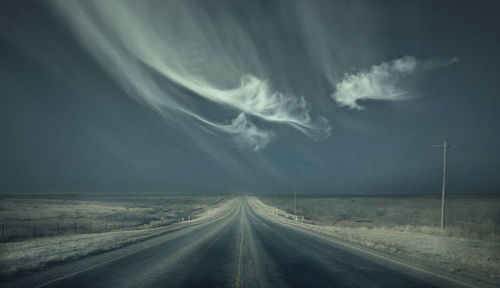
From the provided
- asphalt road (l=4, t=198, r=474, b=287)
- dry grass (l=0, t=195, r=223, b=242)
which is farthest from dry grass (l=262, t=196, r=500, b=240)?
dry grass (l=0, t=195, r=223, b=242)

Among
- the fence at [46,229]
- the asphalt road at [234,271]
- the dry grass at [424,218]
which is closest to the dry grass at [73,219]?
the fence at [46,229]

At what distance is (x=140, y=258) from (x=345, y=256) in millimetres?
8984

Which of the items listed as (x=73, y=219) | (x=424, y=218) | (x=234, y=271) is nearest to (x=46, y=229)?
(x=73, y=219)

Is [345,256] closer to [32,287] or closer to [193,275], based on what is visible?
[193,275]

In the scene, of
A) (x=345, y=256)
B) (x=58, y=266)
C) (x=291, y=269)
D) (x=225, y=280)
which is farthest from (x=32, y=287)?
(x=345, y=256)

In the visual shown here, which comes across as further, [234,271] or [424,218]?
[424,218]

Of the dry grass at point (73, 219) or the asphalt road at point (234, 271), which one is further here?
the dry grass at point (73, 219)

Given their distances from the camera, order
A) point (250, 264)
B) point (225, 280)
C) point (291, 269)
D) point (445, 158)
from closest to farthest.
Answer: point (225, 280), point (291, 269), point (250, 264), point (445, 158)

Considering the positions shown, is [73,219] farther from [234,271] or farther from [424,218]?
[424,218]

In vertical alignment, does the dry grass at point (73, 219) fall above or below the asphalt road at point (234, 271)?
below

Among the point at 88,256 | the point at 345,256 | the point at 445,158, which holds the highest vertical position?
the point at 445,158

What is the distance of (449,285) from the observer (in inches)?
308

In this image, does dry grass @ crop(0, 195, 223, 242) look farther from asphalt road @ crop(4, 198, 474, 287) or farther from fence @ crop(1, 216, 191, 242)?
asphalt road @ crop(4, 198, 474, 287)

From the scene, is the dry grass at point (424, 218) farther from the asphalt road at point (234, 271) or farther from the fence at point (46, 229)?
the fence at point (46, 229)
